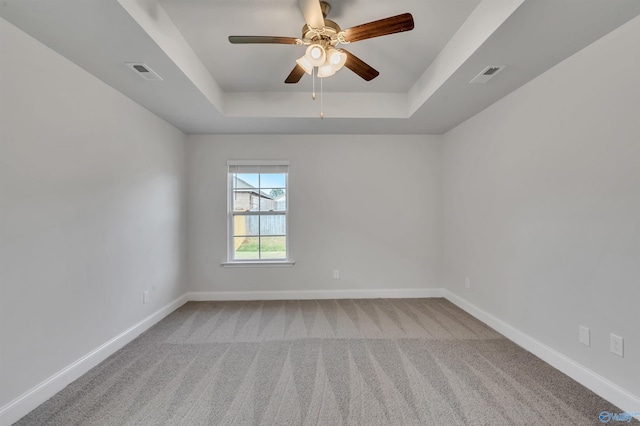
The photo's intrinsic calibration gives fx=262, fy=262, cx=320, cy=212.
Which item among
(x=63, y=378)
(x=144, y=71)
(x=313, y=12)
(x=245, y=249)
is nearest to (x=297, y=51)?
(x=313, y=12)

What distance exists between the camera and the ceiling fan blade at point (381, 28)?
144cm

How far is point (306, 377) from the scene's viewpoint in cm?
193

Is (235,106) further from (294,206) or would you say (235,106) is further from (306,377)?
(306,377)

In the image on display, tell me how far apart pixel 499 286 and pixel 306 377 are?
2091mm

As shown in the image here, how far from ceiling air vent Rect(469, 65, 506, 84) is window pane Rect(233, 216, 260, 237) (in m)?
2.95

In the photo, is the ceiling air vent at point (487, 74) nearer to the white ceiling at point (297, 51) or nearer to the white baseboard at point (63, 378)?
the white ceiling at point (297, 51)

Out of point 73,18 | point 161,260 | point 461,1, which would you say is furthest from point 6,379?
point 461,1

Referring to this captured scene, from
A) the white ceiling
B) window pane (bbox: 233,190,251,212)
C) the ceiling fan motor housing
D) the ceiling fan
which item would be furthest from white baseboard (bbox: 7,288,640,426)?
the ceiling fan motor housing

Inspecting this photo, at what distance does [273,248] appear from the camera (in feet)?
12.2

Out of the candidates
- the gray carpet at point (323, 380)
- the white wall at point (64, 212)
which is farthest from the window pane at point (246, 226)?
the gray carpet at point (323, 380)

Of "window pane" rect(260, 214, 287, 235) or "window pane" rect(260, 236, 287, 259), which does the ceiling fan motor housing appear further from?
"window pane" rect(260, 236, 287, 259)

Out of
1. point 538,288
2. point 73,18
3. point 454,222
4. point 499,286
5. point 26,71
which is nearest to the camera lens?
point 73,18

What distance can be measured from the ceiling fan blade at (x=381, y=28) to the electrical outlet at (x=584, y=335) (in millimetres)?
2316

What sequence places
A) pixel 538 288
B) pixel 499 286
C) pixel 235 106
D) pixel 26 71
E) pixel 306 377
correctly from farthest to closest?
pixel 235 106 < pixel 499 286 < pixel 538 288 < pixel 306 377 < pixel 26 71
